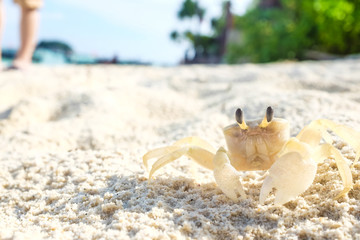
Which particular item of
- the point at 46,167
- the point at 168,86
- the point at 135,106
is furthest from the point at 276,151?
the point at 168,86

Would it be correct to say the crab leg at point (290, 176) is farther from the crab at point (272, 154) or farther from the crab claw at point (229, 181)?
the crab claw at point (229, 181)

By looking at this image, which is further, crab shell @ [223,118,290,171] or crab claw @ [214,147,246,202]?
crab shell @ [223,118,290,171]

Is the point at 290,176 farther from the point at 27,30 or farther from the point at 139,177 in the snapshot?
the point at 27,30

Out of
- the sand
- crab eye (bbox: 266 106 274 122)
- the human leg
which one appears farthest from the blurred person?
crab eye (bbox: 266 106 274 122)

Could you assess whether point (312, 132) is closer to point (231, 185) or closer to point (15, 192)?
point (231, 185)

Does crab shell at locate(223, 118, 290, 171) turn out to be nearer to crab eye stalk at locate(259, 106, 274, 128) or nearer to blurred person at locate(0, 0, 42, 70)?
crab eye stalk at locate(259, 106, 274, 128)

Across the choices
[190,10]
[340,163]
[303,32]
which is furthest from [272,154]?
[190,10]

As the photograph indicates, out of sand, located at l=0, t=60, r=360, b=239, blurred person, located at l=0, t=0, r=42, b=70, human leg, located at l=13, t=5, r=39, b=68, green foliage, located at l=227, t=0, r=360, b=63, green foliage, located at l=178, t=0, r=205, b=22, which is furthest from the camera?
green foliage, located at l=178, t=0, r=205, b=22

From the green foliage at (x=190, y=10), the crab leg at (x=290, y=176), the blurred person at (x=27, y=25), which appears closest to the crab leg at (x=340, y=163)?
the crab leg at (x=290, y=176)

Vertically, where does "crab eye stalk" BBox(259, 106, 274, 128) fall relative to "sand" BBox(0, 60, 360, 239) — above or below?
above
